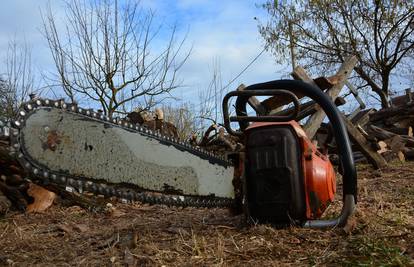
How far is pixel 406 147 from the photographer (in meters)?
7.54

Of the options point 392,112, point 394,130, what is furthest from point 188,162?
point 392,112

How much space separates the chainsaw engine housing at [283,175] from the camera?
72.7 inches

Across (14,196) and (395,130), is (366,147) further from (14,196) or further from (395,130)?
(14,196)

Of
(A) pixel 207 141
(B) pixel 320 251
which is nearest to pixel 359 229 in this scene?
(B) pixel 320 251

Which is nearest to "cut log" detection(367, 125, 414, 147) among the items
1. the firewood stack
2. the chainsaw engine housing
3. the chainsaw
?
the firewood stack

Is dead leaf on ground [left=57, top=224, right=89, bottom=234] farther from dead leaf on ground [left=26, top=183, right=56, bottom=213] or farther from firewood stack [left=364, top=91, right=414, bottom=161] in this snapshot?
firewood stack [left=364, top=91, right=414, bottom=161]

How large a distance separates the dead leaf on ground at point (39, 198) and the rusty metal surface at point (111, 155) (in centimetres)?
213

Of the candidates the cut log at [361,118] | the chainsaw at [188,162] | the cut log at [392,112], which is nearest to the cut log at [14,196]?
the chainsaw at [188,162]

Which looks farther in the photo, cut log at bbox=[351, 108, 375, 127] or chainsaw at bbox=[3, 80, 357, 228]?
cut log at bbox=[351, 108, 375, 127]

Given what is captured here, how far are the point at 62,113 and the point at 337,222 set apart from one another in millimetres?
1170

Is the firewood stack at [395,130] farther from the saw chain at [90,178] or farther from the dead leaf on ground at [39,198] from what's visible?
the saw chain at [90,178]

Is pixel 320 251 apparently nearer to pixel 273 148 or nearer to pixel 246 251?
pixel 246 251

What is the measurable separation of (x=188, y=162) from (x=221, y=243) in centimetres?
37

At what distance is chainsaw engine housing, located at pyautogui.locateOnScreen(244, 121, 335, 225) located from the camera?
185cm
